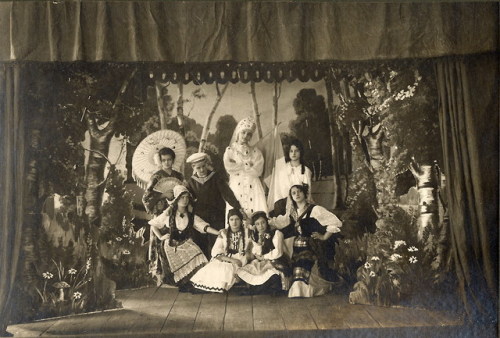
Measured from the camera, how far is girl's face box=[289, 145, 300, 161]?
3.41 m

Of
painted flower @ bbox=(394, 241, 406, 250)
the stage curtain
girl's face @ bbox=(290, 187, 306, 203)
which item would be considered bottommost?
painted flower @ bbox=(394, 241, 406, 250)

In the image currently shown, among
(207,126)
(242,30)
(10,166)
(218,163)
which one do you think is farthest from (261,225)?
(10,166)

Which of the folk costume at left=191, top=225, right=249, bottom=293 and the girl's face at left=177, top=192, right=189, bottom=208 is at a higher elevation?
the girl's face at left=177, top=192, right=189, bottom=208

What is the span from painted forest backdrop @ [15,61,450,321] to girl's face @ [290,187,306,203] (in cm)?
9

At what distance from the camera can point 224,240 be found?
3381mm

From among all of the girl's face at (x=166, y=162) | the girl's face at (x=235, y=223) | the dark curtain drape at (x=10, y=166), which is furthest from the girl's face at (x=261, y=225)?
the dark curtain drape at (x=10, y=166)

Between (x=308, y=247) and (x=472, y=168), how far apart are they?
1.11 metres

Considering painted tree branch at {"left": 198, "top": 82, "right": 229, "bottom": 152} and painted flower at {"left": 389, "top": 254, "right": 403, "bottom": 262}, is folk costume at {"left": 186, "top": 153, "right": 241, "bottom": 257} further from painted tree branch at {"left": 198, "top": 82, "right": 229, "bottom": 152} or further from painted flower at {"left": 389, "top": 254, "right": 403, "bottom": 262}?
painted flower at {"left": 389, "top": 254, "right": 403, "bottom": 262}

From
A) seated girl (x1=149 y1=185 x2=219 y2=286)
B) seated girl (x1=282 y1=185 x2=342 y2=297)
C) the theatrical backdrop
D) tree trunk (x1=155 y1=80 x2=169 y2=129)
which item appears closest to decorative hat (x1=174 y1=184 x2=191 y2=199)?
seated girl (x1=149 y1=185 x2=219 y2=286)

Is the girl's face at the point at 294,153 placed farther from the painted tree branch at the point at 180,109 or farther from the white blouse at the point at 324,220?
the painted tree branch at the point at 180,109

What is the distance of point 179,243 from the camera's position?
11.1 ft

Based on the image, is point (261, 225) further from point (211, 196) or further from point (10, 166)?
point (10, 166)

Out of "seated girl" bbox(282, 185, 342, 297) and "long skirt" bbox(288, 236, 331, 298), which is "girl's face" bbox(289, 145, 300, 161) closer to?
"seated girl" bbox(282, 185, 342, 297)

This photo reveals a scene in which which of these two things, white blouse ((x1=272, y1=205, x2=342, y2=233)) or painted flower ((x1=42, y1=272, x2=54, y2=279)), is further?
white blouse ((x1=272, y1=205, x2=342, y2=233))
